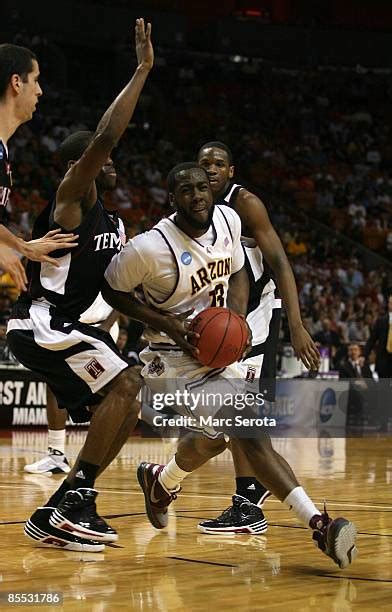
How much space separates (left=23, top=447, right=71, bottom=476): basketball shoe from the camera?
29.8 ft

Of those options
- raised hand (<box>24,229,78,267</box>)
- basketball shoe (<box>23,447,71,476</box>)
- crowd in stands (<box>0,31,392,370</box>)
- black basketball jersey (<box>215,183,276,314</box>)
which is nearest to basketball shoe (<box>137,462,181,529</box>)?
black basketball jersey (<box>215,183,276,314</box>)

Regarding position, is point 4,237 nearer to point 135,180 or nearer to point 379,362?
point 379,362

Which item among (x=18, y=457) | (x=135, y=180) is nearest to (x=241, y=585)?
(x=18, y=457)

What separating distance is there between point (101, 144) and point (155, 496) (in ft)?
6.40

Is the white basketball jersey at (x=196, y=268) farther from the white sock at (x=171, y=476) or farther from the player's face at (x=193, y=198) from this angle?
the white sock at (x=171, y=476)

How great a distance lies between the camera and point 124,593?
4.33m

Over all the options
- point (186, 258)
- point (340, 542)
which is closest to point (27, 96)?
point (186, 258)

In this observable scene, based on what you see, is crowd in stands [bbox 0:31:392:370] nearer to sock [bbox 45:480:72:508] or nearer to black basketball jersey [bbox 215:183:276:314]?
black basketball jersey [bbox 215:183:276:314]

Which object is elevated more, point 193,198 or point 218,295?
point 193,198

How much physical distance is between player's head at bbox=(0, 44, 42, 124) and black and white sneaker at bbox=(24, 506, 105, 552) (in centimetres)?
191

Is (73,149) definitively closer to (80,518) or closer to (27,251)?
(27,251)

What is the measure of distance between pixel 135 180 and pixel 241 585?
19556mm

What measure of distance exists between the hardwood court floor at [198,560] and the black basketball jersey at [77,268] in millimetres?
1212

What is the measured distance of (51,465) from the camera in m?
9.15
